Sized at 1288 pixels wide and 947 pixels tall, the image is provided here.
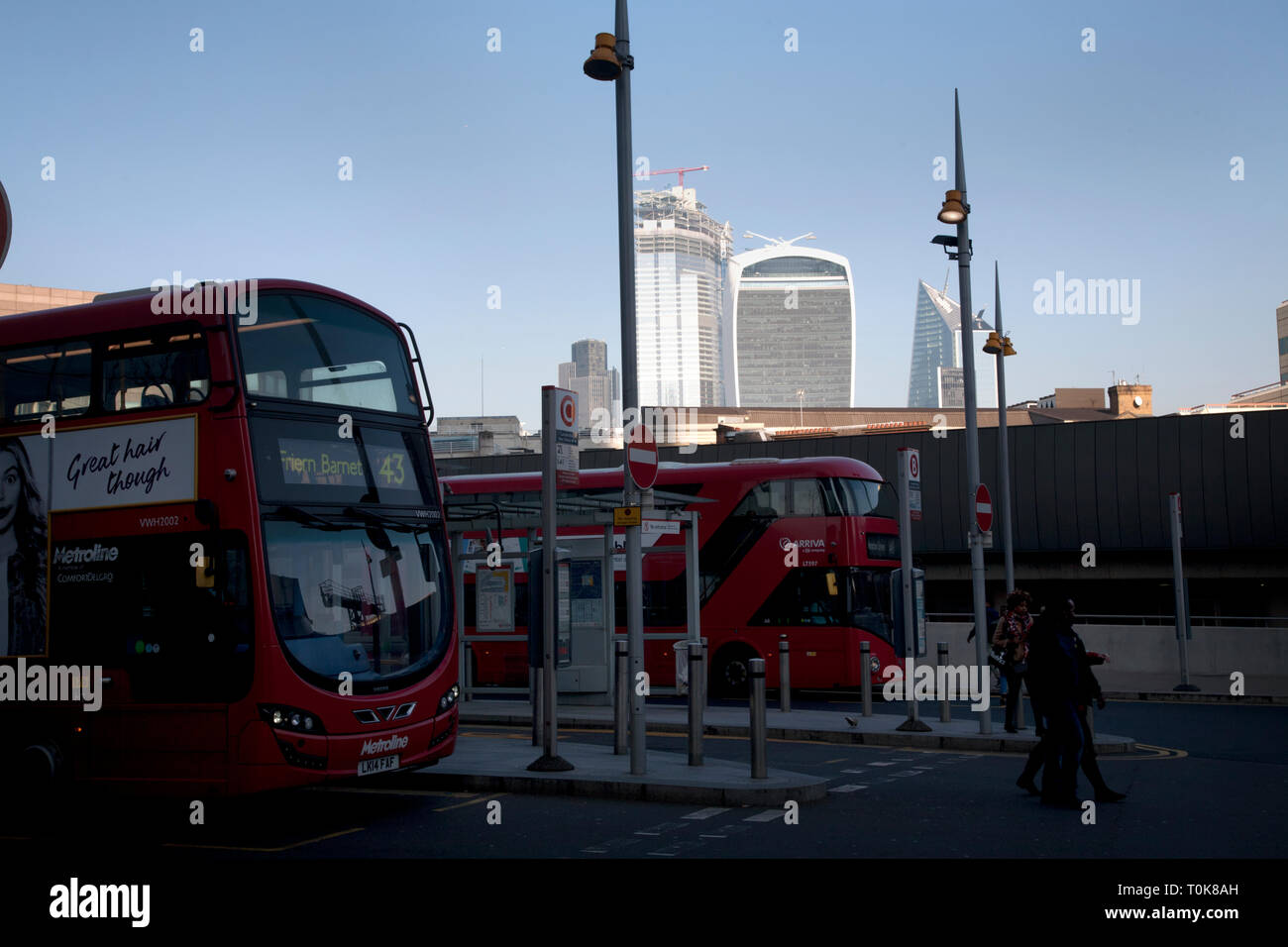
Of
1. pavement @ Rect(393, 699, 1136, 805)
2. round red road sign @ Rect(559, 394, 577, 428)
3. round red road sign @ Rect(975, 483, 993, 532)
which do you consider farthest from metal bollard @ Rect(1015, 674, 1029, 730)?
round red road sign @ Rect(559, 394, 577, 428)

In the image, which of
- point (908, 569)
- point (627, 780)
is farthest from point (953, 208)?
point (627, 780)

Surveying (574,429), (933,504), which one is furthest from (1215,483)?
(574,429)

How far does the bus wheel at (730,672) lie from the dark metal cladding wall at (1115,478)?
1748cm

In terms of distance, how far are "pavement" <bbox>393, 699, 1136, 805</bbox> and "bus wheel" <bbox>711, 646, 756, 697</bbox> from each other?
223 cm

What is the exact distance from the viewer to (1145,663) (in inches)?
1065

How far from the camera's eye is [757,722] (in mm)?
11125

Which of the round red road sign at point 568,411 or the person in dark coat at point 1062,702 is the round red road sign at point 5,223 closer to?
the round red road sign at point 568,411

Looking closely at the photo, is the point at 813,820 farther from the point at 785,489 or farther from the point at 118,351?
the point at 785,489

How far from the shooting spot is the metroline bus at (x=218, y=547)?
9.38 meters

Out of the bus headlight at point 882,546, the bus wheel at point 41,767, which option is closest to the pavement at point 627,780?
the bus wheel at point 41,767

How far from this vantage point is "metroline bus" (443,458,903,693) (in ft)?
70.0

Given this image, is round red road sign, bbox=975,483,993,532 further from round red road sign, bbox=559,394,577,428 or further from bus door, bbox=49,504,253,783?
bus door, bbox=49,504,253,783

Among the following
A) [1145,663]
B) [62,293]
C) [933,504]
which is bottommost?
[1145,663]
